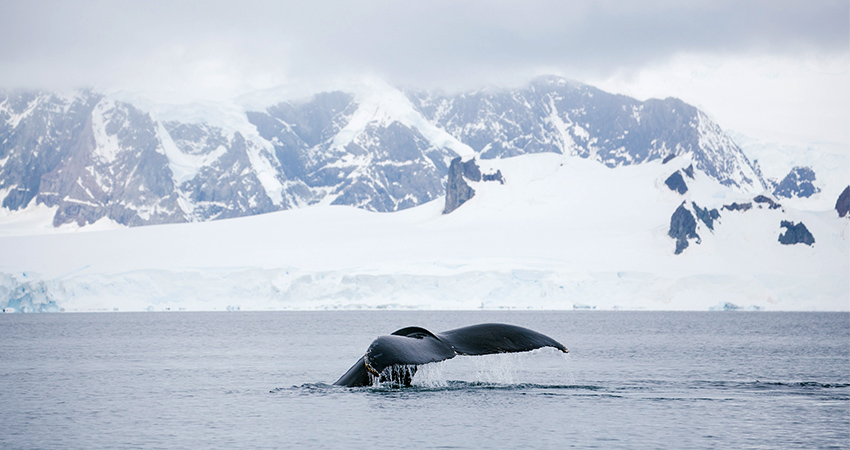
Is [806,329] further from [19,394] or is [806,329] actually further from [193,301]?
[19,394]

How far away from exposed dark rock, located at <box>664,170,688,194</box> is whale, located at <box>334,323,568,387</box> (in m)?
109

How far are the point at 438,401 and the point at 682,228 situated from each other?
8767cm

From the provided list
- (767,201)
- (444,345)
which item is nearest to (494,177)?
(767,201)

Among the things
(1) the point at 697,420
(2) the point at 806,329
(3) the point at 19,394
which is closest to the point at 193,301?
(2) the point at 806,329

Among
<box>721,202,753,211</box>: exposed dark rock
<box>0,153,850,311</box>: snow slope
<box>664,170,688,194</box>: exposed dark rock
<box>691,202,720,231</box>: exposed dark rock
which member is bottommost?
<box>0,153,850,311</box>: snow slope

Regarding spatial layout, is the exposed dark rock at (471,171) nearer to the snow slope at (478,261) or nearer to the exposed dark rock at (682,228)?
the snow slope at (478,261)

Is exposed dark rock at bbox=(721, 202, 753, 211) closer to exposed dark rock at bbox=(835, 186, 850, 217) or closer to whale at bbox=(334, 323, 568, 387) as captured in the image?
exposed dark rock at bbox=(835, 186, 850, 217)

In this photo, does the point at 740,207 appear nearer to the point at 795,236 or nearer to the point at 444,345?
the point at 795,236

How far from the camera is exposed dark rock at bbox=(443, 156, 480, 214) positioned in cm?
14150

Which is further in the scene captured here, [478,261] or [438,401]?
[478,261]

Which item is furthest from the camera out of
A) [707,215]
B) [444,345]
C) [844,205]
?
[844,205]

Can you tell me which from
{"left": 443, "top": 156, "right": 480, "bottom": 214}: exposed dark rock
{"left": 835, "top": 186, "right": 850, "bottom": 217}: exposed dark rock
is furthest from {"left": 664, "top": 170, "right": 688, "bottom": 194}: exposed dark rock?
{"left": 443, "top": 156, "right": 480, "bottom": 214}: exposed dark rock

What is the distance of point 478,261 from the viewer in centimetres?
9981

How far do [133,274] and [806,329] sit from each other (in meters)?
60.3
